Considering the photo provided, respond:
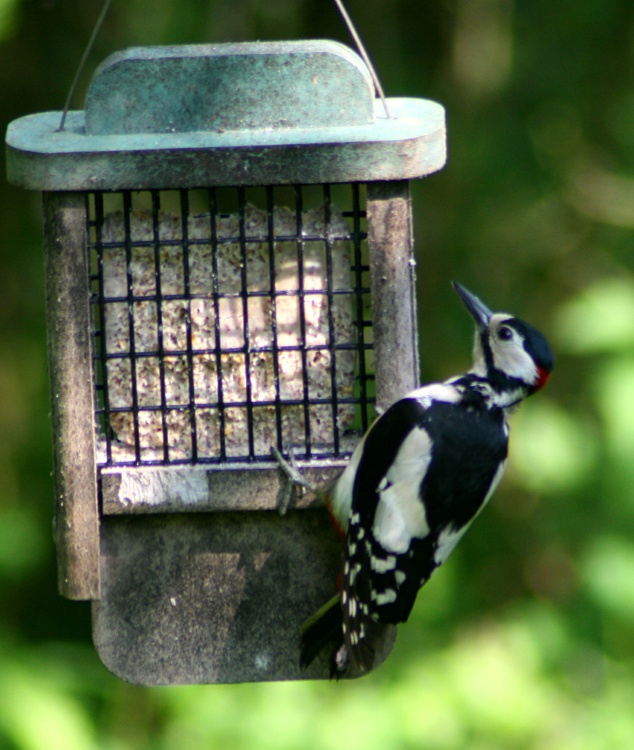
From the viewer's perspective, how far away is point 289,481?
6.75 feet

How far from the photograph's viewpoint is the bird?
2074mm

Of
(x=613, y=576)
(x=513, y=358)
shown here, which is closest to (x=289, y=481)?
(x=513, y=358)

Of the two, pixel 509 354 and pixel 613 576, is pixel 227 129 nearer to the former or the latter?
pixel 509 354

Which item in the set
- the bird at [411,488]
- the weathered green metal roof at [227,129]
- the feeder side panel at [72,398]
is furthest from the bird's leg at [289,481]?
the weathered green metal roof at [227,129]

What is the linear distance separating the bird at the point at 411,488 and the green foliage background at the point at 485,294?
2.29ft

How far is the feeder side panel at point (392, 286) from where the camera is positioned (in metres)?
1.99

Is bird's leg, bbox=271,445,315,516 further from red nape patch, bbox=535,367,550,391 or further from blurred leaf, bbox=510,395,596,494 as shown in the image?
blurred leaf, bbox=510,395,596,494

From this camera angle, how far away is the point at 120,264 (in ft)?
A: 7.00

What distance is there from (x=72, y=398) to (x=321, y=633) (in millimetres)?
619

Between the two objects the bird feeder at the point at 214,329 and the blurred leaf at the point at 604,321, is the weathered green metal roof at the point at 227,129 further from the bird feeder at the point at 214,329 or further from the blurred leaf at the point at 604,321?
the blurred leaf at the point at 604,321

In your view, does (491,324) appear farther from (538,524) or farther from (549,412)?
(538,524)

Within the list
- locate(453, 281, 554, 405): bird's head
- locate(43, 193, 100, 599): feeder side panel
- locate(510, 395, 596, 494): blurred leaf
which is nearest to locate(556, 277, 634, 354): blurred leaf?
locate(453, 281, 554, 405): bird's head

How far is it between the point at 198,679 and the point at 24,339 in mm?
1952

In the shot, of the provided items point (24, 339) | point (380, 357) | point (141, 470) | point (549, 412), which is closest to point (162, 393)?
point (141, 470)
